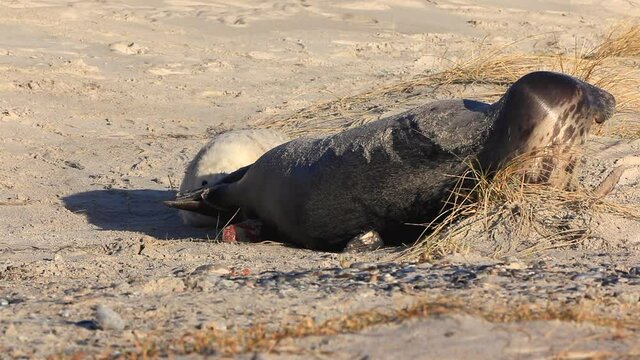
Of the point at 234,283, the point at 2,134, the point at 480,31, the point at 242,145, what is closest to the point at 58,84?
the point at 2,134

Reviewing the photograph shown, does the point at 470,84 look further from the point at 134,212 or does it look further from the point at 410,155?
the point at 410,155

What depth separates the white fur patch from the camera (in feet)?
23.6

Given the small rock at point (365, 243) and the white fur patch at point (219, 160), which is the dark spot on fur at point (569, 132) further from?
the white fur patch at point (219, 160)

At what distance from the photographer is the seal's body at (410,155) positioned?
582 centimetres

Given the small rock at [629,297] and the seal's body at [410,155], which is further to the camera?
the seal's body at [410,155]

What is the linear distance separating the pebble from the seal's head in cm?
249

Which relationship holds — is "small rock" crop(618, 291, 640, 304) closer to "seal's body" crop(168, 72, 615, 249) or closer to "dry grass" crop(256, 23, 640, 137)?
"seal's body" crop(168, 72, 615, 249)

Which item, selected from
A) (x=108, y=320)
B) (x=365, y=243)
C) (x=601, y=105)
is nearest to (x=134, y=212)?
(x=365, y=243)

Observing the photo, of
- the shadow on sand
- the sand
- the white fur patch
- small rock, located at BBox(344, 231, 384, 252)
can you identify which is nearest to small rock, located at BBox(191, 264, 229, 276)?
the sand

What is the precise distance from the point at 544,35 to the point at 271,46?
308 cm

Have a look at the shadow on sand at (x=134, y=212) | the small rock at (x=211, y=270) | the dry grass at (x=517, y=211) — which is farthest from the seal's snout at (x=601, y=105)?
the shadow on sand at (x=134, y=212)

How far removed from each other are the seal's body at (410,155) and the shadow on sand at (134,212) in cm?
79

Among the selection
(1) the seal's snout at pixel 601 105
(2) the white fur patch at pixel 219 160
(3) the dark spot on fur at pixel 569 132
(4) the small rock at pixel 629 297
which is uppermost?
(1) the seal's snout at pixel 601 105

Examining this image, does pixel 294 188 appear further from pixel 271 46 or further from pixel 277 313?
pixel 271 46
